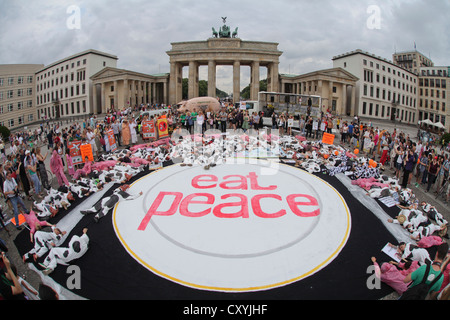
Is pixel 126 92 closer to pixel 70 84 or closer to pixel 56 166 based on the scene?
pixel 70 84

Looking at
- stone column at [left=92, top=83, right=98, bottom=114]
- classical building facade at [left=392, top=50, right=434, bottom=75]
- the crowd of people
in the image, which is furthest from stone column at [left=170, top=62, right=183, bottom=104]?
classical building facade at [left=392, top=50, right=434, bottom=75]

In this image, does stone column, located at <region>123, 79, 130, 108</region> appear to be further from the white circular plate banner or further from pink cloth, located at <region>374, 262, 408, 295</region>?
pink cloth, located at <region>374, 262, 408, 295</region>

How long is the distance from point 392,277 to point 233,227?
4505 mm

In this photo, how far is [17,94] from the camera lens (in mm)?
65188

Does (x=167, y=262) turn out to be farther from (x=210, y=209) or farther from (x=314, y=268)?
(x=314, y=268)

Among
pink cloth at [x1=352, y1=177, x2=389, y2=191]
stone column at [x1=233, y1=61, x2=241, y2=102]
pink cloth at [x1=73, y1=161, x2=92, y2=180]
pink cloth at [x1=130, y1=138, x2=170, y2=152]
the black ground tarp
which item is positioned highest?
stone column at [x1=233, y1=61, x2=241, y2=102]

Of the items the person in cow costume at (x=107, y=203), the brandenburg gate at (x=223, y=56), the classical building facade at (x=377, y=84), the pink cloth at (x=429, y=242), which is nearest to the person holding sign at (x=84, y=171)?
the person in cow costume at (x=107, y=203)

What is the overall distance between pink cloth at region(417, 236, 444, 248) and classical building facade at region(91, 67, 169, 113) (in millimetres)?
51844

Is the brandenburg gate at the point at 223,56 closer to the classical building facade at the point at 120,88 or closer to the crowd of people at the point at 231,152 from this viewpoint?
the classical building facade at the point at 120,88

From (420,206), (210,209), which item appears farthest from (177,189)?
(420,206)

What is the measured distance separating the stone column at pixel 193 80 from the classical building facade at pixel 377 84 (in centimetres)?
3609

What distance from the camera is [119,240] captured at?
7.86 meters

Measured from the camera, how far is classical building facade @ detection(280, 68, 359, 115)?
5184cm
